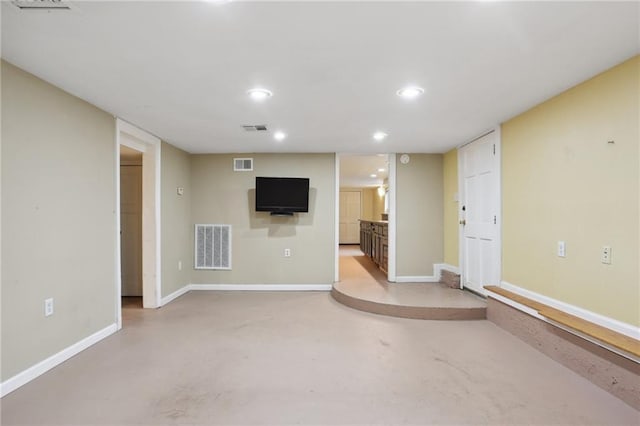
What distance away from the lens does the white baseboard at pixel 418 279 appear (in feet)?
16.5

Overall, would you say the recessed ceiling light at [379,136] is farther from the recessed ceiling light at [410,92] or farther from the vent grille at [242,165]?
the vent grille at [242,165]

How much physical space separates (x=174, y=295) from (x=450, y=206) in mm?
4244

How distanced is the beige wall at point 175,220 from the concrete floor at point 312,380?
1136 millimetres

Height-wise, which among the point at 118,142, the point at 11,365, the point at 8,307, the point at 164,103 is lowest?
the point at 11,365

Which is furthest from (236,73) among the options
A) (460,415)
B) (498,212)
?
(498,212)

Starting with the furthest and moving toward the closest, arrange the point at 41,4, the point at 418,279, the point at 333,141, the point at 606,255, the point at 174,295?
the point at 418,279, the point at 174,295, the point at 333,141, the point at 606,255, the point at 41,4

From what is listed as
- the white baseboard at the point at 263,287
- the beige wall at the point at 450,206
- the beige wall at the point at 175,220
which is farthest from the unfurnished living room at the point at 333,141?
the white baseboard at the point at 263,287

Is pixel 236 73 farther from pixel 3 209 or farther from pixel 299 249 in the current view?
pixel 299 249

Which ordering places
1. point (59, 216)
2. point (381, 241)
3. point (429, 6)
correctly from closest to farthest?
point (429, 6), point (59, 216), point (381, 241)

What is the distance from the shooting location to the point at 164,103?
2.91m

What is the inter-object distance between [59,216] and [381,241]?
15.7 ft

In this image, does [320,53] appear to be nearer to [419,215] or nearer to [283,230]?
[283,230]

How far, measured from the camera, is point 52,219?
250 centimetres

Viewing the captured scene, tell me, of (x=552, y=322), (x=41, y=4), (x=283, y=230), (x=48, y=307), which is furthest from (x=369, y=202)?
(x=41, y=4)
